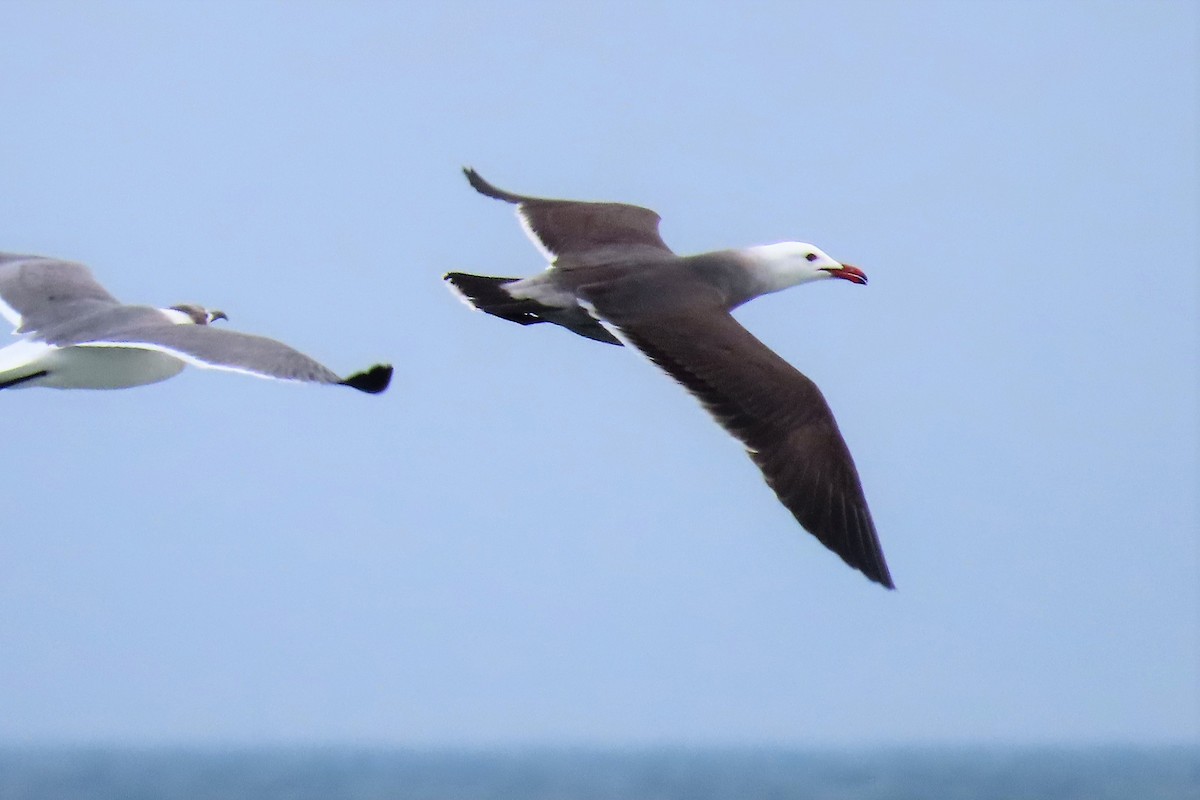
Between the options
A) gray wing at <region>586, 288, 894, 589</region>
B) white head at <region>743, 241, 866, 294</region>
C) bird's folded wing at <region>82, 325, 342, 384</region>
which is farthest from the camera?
white head at <region>743, 241, 866, 294</region>

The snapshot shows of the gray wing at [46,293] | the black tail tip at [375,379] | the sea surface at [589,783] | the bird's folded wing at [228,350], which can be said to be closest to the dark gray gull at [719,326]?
the bird's folded wing at [228,350]

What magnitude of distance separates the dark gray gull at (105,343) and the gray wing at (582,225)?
1.88 meters

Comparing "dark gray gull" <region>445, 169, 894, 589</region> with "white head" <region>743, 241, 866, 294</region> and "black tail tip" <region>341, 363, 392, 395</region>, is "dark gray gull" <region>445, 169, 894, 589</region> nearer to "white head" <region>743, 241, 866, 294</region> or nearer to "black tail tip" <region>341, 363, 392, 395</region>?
"white head" <region>743, 241, 866, 294</region>

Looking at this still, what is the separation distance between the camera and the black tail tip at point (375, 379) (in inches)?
340

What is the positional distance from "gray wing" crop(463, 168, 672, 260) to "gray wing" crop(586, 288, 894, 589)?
5.26ft

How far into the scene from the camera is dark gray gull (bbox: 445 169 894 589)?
9719 mm

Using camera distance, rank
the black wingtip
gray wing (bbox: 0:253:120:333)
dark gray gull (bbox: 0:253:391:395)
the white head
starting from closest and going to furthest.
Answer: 1. dark gray gull (bbox: 0:253:391:395)
2. gray wing (bbox: 0:253:120:333)
3. the white head
4. the black wingtip

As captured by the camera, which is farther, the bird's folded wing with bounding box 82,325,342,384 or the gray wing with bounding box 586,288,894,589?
the gray wing with bounding box 586,288,894,589

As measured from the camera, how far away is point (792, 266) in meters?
11.3

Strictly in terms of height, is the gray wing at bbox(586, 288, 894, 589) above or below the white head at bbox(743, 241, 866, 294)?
below

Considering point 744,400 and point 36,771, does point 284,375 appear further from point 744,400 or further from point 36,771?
point 36,771

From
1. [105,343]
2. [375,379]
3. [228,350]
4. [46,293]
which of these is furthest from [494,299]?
[46,293]

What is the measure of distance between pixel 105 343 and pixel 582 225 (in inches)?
123

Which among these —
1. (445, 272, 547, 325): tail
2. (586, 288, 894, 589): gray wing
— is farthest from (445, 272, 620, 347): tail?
(586, 288, 894, 589): gray wing
